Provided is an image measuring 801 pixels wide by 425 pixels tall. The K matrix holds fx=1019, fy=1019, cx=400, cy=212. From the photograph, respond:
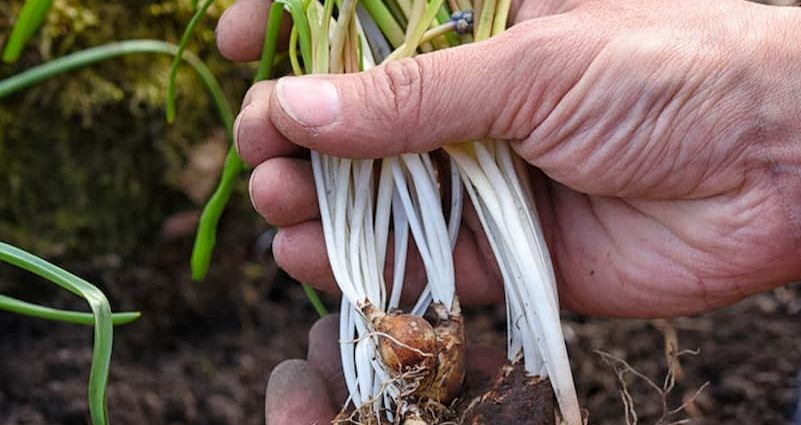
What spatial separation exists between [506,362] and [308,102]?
336 mm

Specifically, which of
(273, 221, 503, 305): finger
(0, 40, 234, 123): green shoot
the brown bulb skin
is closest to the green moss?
(0, 40, 234, 123): green shoot

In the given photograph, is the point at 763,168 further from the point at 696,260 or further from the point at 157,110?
the point at 157,110

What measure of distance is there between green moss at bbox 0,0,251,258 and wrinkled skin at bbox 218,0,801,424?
0.44m

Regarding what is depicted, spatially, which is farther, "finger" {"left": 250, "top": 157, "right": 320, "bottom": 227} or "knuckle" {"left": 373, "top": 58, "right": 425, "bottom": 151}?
"finger" {"left": 250, "top": 157, "right": 320, "bottom": 227}

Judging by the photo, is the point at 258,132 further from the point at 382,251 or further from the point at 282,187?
the point at 382,251

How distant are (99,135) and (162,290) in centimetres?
26

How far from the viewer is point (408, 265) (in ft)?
3.91

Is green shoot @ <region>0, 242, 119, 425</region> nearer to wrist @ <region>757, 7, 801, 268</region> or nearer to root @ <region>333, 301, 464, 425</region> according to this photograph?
root @ <region>333, 301, 464, 425</region>

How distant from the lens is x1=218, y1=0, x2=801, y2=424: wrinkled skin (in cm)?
98

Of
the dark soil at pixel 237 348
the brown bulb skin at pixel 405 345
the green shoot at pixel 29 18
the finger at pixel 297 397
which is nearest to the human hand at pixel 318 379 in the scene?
the finger at pixel 297 397

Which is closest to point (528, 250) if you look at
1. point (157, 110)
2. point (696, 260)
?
point (696, 260)

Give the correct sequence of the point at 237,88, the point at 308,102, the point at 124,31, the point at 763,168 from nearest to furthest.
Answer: the point at 308,102, the point at 763,168, the point at 124,31, the point at 237,88

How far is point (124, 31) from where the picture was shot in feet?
5.15

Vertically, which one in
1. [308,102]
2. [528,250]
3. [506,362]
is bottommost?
[506,362]
